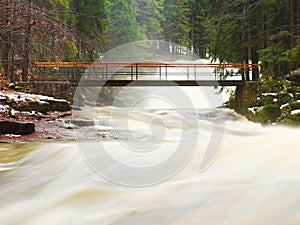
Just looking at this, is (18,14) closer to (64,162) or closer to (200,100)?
(64,162)

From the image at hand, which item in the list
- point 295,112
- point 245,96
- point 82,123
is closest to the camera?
point 295,112

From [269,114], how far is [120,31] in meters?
26.4

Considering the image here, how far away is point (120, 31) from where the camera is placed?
122 ft

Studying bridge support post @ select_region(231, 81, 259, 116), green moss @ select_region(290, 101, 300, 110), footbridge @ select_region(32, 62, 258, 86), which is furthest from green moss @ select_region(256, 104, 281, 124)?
footbridge @ select_region(32, 62, 258, 86)

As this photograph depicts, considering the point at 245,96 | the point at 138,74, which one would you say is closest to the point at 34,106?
the point at 138,74

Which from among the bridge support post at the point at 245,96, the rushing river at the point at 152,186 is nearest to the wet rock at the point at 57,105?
the rushing river at the point at 152,186

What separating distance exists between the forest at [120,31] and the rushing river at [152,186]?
221 cm

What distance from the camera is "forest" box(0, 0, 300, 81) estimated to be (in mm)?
7328

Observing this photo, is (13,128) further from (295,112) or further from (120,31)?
(120,31)

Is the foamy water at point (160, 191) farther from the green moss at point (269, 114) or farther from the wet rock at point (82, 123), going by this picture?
the green moss at point (269, 114)

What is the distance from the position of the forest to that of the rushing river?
2205 millimetres

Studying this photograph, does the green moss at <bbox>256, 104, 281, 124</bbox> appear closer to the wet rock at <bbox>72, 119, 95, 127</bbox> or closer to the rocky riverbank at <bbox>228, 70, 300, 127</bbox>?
the rocky riverbank at <bbox>228, 70, 300, 127</bbox>

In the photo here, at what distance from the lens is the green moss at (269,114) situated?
12867 mm

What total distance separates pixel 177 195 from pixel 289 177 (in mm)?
1624
